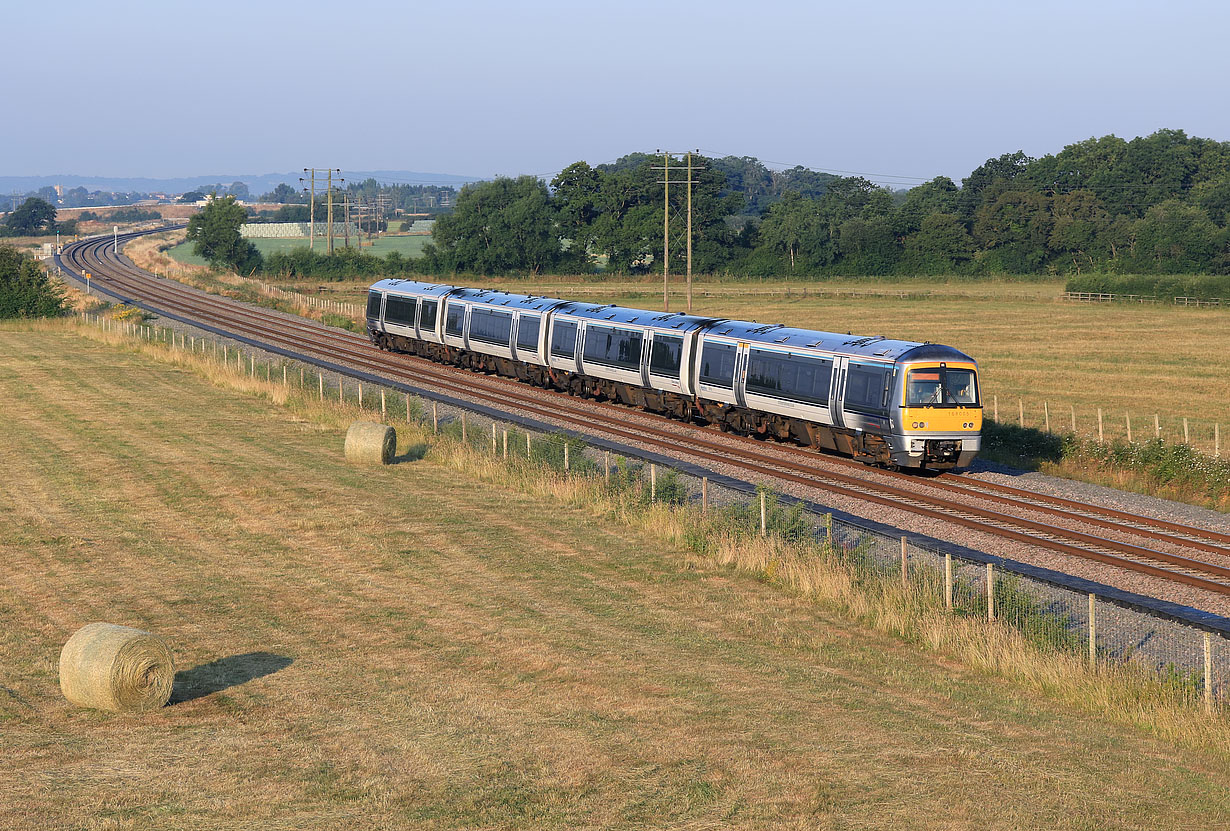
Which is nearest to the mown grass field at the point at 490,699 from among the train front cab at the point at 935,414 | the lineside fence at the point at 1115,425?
the train front cab at the point at 935,414

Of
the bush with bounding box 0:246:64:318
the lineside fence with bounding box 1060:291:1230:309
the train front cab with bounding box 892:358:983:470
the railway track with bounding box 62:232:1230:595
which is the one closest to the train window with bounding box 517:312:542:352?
the railway track with bounding box 62:232:1230:595

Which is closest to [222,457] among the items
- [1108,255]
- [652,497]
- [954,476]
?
[652,497]

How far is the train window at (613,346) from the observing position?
45.6 m

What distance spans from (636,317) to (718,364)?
6.81 metres

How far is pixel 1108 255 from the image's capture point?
136 m

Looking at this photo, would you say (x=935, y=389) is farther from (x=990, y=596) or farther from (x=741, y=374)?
(x=990, y=596)

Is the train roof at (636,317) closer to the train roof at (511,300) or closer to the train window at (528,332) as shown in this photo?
the train roof at (511,300)

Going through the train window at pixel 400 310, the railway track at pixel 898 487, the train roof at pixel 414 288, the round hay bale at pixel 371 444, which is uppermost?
the train roof at pixel 414 288

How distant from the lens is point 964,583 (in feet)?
71.5

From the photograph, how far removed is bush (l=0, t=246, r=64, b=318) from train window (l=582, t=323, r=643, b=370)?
135ft

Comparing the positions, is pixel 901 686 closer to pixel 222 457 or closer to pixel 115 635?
pixel 115 635

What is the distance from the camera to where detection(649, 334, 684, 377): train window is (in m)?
42.9

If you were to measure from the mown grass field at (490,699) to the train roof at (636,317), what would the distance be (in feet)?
52.0

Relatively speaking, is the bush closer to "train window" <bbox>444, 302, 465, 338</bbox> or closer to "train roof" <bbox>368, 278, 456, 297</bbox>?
"train roof" <bbox>368, 278, 456, 297</bbox>
